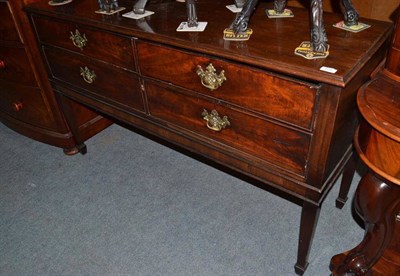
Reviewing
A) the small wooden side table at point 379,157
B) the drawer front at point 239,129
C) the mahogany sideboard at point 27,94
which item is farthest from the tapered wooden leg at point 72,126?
the small wooden side table at point 379,157

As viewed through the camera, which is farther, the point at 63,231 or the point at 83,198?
the point at 83,198

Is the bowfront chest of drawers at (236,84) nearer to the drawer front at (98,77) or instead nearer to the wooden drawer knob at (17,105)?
the drawer front at (98,77)

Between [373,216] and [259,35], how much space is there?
2.23 feet

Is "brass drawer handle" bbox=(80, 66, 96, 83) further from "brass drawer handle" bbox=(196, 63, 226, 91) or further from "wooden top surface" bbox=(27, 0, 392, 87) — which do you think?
"brass drawer handle" bbox=(196, 63, 226, 91)

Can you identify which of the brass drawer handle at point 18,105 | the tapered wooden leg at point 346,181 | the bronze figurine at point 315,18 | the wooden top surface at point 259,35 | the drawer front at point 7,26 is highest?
the bronze figurine at point 315,18

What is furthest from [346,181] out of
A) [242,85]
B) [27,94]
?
[27,94]

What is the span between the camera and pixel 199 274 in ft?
5.06

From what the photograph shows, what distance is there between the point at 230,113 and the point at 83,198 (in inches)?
44.4

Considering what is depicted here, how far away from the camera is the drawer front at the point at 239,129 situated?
3.69 feet

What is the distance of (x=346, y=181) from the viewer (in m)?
1.72

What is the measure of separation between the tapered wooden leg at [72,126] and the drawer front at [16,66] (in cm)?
19

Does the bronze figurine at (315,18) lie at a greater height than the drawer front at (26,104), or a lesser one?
greater

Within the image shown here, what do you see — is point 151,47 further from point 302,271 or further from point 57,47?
point 302,271

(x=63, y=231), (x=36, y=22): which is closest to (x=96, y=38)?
(x=36, y=22)
